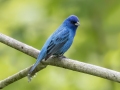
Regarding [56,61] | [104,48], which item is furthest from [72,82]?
[56,61]

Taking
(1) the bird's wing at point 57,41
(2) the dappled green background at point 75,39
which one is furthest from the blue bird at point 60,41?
(2) the dappled green background at point 75,39

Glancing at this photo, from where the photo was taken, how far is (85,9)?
20.9 feet

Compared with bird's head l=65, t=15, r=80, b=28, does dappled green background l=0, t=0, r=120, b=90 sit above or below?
below

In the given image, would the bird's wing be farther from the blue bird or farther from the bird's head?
the bird's head

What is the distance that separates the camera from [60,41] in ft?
17.5

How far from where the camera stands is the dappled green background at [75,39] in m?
6.14

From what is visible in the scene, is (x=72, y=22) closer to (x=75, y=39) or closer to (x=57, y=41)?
(x=57, y=41)

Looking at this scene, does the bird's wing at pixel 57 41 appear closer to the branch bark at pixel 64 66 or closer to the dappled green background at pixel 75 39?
the branch bark at pixel 64 66

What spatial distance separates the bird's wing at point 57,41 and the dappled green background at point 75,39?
0.70m

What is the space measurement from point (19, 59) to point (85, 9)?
1.20 metres

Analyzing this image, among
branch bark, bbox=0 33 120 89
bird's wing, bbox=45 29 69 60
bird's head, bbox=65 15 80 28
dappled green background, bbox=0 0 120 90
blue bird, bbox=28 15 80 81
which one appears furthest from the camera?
dappled green background, bbox=0 0 120 90

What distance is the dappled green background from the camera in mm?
6141

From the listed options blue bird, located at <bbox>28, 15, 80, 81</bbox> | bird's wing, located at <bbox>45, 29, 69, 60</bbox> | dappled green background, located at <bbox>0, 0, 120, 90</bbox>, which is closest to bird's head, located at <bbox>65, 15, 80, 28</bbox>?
blue bird, located at <bbox>28, 15, 80, 81</bbox>

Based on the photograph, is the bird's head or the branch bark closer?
the branch bark
